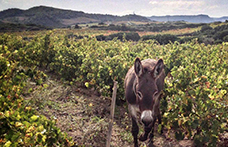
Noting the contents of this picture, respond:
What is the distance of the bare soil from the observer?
5.48 m

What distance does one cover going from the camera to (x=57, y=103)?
7.64 metres

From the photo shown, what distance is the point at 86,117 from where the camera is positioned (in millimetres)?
6734

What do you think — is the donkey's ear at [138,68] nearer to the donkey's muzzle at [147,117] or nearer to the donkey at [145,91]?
the donkey at [145,91]

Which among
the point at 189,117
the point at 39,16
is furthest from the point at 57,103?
the point at 39,16

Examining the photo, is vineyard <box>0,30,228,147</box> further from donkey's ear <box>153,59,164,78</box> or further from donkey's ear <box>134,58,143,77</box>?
donkey's ear <box>134,58,143,77</box>

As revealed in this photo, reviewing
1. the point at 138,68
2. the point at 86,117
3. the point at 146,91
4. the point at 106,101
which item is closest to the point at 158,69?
the point at 138,68

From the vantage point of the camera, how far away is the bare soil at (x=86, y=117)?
18.0 ft

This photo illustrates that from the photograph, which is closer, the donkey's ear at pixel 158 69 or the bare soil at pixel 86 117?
the donkey's ear at pixel 158 69

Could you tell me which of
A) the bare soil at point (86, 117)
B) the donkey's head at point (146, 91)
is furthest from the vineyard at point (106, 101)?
the donkey's head at point (146, 91)

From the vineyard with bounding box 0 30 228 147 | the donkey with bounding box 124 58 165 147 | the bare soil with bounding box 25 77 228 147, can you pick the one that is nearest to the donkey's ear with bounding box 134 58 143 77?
the donkey with bounding box 124 58 165 147

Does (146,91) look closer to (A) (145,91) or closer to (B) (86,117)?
(A) (145,91)

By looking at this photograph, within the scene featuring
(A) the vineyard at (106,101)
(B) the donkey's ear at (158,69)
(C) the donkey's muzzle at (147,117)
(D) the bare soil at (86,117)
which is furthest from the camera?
(D) the bare soil at (86,117)

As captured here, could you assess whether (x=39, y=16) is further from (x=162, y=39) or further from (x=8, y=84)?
(x=8, y=84)

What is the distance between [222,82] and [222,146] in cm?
181
